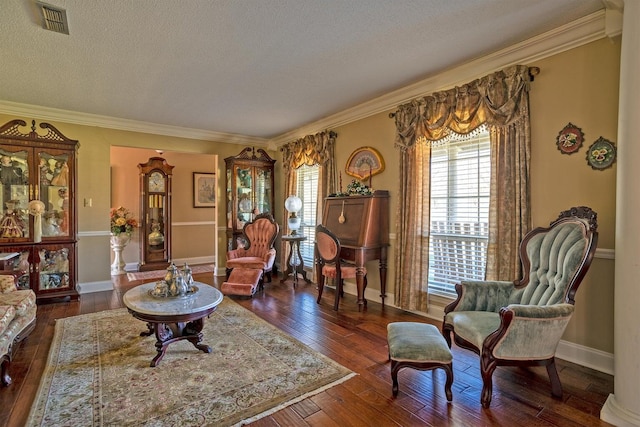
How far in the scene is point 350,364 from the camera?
2.62 metres

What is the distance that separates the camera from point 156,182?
22.9 feet

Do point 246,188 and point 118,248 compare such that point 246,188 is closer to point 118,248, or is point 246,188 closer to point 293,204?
point 293,204

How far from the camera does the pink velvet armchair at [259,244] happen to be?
5.15 meters

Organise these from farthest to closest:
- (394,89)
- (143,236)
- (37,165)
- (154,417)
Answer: (143,236), (37,165), (394,89), (154,417)

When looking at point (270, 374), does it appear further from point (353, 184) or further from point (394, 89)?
point (394, 89)

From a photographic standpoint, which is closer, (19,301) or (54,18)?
(54,18)

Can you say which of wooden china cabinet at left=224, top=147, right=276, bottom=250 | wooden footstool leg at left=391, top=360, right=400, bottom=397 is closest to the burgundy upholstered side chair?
wooden footstool leg at left=391, top=360, right=400, bottom=397

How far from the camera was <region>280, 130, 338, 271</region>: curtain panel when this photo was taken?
507 centimetres

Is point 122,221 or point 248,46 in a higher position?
point 248,46

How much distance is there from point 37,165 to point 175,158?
10.4 ft

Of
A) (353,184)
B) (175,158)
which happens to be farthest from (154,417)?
(175,158)

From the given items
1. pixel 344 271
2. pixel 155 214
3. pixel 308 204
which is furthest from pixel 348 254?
pixel 155 214

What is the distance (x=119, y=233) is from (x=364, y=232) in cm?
526

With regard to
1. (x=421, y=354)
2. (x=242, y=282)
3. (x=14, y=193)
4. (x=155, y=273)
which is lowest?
(x=155, y=273)
